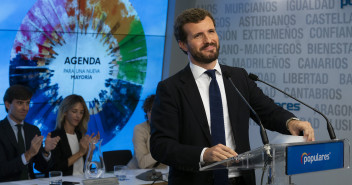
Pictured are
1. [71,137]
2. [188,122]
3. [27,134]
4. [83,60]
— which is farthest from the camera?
[83,60]

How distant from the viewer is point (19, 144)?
15.1 feet

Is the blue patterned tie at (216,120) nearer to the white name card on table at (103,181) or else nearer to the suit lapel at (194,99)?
the suit lapel at (194,99)

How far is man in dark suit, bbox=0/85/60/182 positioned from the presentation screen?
1.19 m

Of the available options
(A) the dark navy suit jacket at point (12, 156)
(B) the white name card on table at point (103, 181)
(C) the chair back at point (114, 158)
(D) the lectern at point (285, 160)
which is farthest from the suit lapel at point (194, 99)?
(C) the chair back at point (114, 158)

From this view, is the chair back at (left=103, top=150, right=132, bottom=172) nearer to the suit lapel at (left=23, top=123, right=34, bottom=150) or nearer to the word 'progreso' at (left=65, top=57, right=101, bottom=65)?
the suit lapel at (left=23, top=123, right=34, bottom=150)

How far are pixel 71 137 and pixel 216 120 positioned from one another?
9.63ft

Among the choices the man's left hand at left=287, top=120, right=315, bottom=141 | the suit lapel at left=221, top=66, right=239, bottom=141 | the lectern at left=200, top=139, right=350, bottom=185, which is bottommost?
the lectern at left=200, top=139, right=350, bottom=185

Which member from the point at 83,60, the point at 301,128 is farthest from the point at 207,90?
the point at 83,60

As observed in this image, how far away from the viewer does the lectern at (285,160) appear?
6.34 feet

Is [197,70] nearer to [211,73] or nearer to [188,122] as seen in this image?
[211,73]

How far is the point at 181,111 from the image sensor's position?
2.38 metres

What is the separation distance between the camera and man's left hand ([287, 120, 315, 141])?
2139 millimetres

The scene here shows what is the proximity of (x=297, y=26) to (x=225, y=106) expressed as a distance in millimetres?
3991

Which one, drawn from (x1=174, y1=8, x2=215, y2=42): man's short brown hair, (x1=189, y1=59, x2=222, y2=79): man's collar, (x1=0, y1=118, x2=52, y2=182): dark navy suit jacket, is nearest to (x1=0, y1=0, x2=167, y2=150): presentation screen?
(x1=0, y1=118, x2=52, y2=182): dark navy suit jacket
